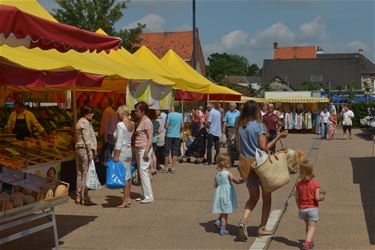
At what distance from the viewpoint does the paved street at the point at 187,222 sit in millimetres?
6215

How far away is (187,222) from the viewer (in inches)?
289

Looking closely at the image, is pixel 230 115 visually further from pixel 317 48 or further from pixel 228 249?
pixel 317 48

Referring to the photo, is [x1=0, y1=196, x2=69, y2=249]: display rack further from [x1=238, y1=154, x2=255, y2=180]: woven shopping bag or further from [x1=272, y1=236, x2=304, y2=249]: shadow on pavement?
[x1=272, y1=236, x2=304, y2=249]: shadow on pavement

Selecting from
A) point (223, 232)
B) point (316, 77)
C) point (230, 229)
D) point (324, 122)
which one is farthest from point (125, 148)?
point (316, 77)

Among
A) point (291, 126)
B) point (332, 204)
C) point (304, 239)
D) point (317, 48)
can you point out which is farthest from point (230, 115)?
point (317, 48)

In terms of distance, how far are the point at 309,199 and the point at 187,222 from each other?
6.82 ft

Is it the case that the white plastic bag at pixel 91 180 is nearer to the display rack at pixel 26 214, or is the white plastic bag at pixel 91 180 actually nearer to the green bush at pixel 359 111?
the display rack at pixel 26 214

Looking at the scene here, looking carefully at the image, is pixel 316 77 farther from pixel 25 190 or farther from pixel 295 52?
pixel 25 190

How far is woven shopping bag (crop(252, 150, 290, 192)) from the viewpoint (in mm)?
6008

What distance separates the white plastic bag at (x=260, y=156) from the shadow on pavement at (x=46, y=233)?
8.48 ft

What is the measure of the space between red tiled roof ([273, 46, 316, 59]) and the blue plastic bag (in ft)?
350

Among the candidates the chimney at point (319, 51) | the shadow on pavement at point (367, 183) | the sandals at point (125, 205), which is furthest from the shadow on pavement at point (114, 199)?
the chimney at point (319, 51)

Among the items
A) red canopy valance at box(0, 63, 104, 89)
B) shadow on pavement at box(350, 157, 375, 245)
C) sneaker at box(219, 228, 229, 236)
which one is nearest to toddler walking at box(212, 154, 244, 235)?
sneaker at box(219, 228, 229, 236)

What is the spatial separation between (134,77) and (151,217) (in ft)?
13.6
